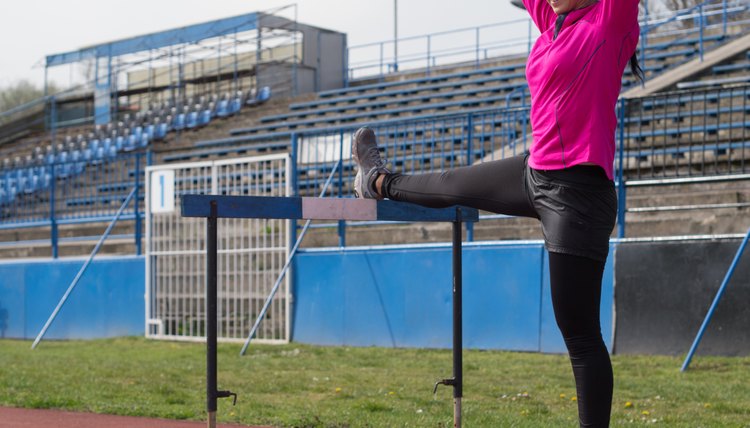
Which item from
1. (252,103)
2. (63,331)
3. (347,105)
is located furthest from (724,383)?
(252,103)

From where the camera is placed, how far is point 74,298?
16.3 m

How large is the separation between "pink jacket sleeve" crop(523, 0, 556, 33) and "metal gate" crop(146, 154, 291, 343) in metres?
8.42

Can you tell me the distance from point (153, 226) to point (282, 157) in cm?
266

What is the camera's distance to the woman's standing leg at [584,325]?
13.2 ft

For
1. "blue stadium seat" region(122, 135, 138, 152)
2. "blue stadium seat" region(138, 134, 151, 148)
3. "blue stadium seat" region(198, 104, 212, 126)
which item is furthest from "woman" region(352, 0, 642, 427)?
"blue stadium seat" region(122, 135, 138, 152)

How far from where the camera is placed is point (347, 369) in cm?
990

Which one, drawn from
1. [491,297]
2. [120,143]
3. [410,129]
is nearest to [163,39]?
[120,143]

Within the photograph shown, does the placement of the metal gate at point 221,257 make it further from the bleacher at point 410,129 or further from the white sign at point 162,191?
the bleacher at point 410,129

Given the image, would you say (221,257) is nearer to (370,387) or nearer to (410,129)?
(410,129)

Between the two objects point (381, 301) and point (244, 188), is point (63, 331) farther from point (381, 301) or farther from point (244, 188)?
point (381, 301)

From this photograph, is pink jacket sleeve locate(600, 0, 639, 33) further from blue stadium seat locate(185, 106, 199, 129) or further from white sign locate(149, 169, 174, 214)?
blue stadium seat locate(185, 106, 199, 129)

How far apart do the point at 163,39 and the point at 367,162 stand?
27.7 m

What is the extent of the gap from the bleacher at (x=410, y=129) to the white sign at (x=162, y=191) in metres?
1.72

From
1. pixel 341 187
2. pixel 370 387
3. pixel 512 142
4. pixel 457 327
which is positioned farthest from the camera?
pixel 512 142
